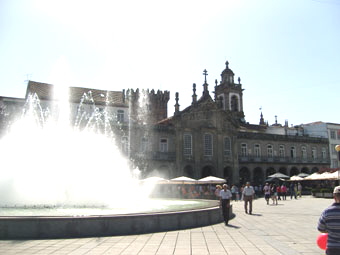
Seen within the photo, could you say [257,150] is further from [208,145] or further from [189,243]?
[189,243]

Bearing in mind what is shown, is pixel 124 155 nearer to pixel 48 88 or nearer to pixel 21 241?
pixel 48 88

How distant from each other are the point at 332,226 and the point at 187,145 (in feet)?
129

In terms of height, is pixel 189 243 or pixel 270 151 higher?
pixel 270 151

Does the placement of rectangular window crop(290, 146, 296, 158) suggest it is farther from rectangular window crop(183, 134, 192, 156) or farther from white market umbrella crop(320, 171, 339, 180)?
rectangular window crop(183, 134, 192, 156)

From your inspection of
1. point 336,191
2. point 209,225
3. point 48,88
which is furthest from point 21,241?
point 48,88

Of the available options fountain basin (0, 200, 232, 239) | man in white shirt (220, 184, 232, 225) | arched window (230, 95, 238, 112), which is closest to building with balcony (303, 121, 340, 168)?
arched window (230, 95, 238, 112)

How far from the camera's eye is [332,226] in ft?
14.9

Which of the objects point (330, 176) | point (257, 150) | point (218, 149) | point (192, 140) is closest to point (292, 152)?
point (257, 150)

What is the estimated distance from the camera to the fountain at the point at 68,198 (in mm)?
9555

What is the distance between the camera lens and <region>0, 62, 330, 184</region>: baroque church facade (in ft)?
130

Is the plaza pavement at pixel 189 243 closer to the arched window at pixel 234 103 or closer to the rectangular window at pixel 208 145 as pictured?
the rectangular window at pixel 208 145

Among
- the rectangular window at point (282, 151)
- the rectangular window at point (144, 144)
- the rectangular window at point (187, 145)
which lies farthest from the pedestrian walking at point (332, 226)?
the rectangular window at point (282, 151)

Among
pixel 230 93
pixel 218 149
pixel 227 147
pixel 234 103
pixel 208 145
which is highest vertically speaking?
pixel 230 93

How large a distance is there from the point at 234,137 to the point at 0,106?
97.6ft
